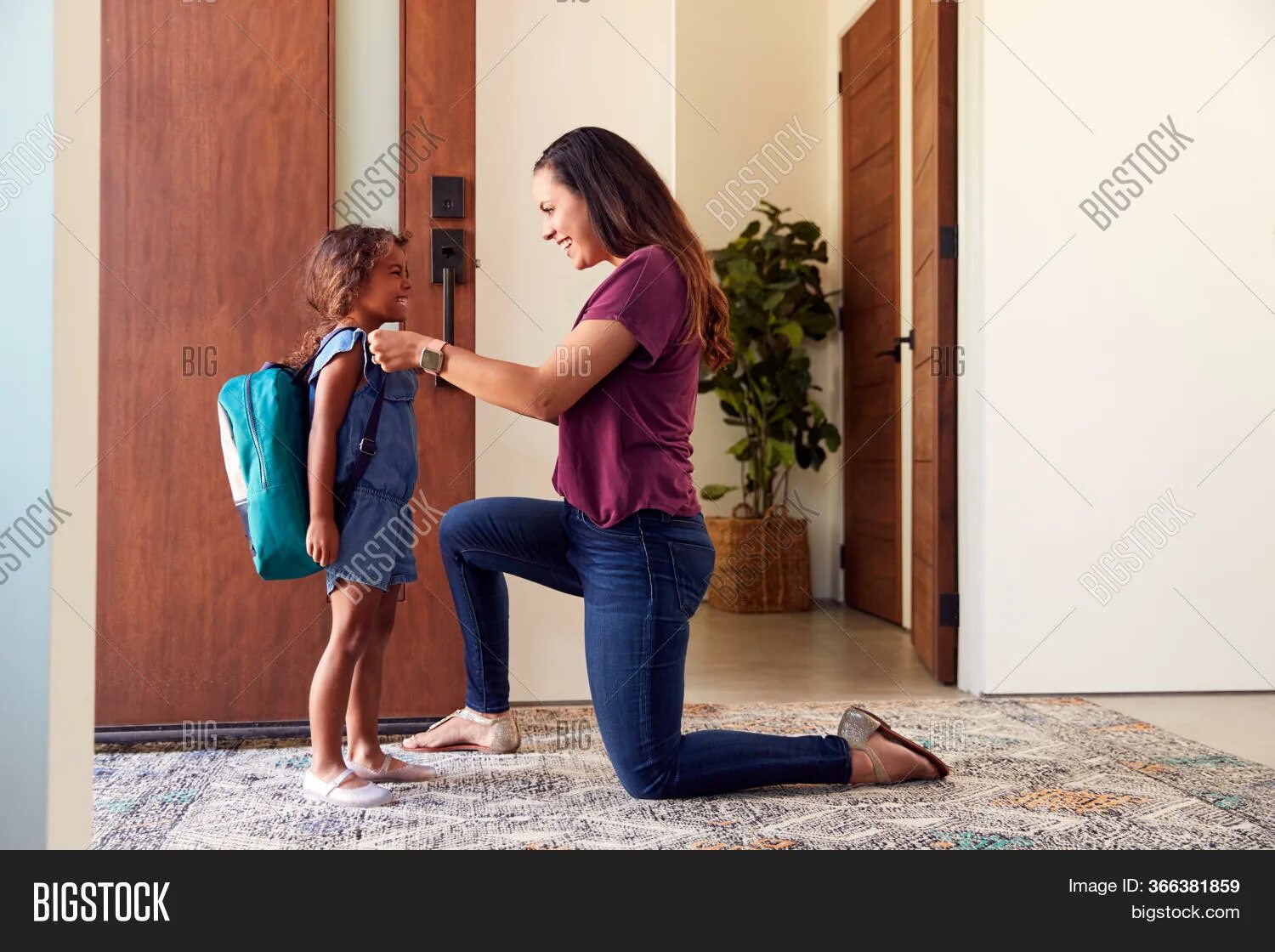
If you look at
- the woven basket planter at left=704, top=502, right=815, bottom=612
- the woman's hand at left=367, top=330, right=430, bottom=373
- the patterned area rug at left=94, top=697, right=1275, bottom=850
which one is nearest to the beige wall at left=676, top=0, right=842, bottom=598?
the woven basket planter at left=704, top=502, right=815, bottom=612

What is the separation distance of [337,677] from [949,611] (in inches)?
69.8

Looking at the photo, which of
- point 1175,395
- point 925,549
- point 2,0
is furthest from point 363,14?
point 1175,395

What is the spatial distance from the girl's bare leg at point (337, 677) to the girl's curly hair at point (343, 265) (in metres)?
0.49

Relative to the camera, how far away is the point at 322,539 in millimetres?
1737

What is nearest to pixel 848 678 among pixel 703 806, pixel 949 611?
pixel 949 611

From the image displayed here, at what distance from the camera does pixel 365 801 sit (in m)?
1.73

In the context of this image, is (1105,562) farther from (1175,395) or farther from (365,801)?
(365,801)

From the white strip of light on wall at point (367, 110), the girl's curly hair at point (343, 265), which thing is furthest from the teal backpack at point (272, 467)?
the white strip of light on wall at point (367, 110)

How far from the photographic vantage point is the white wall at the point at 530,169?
8.36 ft

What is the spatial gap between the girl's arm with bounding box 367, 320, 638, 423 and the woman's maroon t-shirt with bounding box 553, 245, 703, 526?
0.12 feet

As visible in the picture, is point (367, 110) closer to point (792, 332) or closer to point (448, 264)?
point (448, 264)

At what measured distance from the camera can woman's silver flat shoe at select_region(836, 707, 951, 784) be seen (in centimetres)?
182

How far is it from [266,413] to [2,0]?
0.90m

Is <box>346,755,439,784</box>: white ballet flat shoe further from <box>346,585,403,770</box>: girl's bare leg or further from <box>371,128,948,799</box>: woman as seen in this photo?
<box>371,128,948,799</box>: woman
